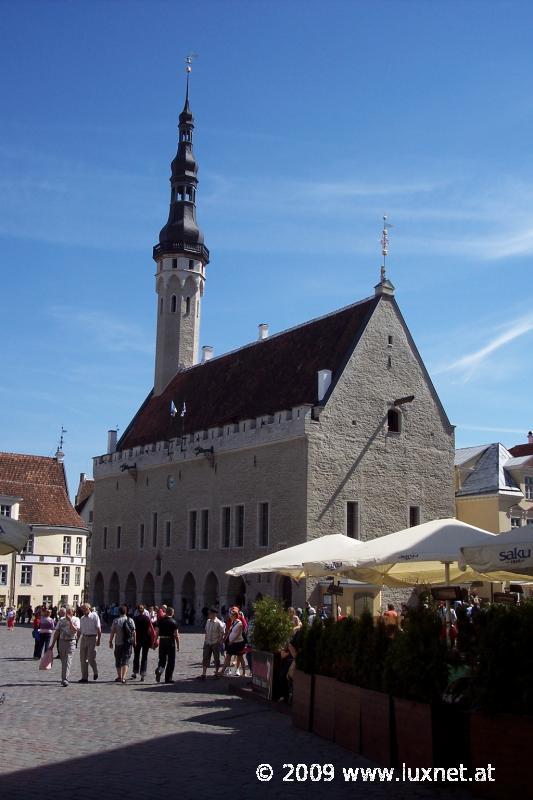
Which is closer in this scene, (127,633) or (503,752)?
(503,752)

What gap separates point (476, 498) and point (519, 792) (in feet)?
128

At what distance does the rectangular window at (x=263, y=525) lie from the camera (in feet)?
126

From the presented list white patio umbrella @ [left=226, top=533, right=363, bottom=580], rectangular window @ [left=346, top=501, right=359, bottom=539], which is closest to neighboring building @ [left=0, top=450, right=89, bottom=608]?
rectangular window @ [left=346, top=501, right=359, bottom=539]

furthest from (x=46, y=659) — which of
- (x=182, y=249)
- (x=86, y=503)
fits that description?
(x=86, y=503)

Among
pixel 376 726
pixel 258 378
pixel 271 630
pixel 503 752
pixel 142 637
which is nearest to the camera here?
pixel 503 752

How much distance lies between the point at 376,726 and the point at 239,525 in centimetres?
3162

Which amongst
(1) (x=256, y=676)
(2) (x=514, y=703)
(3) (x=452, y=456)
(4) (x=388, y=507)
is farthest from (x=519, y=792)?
(3) (x=452, y=456)

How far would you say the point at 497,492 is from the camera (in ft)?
144

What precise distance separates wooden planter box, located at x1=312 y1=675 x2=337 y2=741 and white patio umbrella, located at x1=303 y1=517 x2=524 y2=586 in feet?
8.85

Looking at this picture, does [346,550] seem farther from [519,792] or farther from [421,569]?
[519,792]

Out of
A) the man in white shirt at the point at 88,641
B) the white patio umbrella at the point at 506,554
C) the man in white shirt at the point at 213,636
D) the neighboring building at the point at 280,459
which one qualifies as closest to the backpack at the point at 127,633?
the man in white shirt at the point at 88,641

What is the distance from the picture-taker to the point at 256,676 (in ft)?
48.5

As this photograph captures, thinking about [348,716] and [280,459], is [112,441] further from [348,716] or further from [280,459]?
[348,716]

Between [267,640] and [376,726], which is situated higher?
[267,640]
